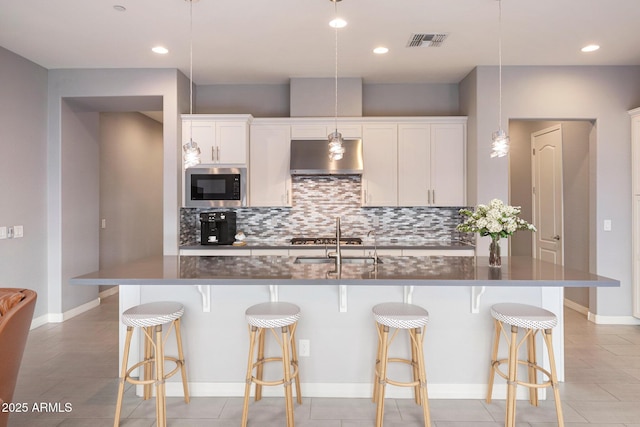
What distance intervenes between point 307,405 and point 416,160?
10.2 ft

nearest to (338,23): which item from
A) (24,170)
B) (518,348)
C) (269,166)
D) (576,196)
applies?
(269,166)

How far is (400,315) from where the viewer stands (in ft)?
7.54

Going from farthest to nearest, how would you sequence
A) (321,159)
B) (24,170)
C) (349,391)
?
(321,159) → (24,170) → (349,391)

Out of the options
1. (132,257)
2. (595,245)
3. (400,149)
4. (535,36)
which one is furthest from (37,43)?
(595,245)

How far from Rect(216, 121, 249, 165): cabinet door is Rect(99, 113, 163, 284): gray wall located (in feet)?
6.75

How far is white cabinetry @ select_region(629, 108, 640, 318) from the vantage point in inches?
166

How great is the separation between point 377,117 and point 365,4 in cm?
179

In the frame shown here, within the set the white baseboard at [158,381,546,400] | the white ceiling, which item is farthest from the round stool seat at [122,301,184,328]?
the white ceiling

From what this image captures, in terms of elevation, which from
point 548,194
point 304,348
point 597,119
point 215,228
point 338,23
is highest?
point 338,23

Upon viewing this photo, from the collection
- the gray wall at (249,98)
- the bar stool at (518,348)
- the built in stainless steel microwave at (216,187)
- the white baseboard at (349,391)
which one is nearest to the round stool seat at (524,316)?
the bar stool at (518,348)

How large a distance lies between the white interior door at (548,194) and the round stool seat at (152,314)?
15.9 ft

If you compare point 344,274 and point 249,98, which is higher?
point 249,98

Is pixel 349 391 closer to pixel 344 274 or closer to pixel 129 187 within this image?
pixel 344 274

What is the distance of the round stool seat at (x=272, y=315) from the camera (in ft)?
7.36
